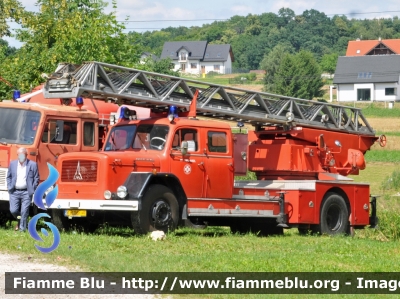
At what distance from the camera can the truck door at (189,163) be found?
693 inches

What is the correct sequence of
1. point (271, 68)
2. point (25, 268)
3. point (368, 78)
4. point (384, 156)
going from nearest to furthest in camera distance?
point (25, 268)
point (384, 156)
point (368, 78)
point (271, 68)

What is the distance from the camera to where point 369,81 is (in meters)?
120

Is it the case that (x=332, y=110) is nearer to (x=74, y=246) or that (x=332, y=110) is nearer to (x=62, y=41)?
(x=74, y=246)

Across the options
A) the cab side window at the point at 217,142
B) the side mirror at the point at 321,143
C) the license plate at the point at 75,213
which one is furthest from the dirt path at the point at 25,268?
the side mirror at the point at 321,143

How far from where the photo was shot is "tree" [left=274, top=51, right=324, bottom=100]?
4338 inches

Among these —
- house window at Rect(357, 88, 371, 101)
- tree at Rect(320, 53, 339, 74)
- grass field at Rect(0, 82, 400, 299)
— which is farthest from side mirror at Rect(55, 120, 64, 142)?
tree at Rect(320, 53, 339, 74)

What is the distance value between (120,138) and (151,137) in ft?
2.30

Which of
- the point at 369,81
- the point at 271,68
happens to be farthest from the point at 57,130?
the point at 271,68

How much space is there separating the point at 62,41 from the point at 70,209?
1939cm

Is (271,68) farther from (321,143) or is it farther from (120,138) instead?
(120,138)

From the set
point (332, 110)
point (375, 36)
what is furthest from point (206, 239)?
point (375, 36)

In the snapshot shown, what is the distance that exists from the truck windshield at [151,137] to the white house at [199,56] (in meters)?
154

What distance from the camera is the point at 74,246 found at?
14719mm

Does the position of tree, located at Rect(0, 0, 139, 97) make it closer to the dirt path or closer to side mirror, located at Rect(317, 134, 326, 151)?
side mirror, located at Rect(317, 134, 326, 151)
